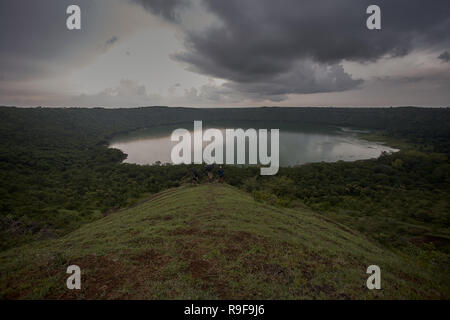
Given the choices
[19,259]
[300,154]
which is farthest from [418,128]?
[19,259]

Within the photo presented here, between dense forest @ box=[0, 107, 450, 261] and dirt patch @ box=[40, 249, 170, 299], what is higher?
dirt patch @ box=[40, 249, 170, 299]

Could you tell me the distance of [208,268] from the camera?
6887 millimetres

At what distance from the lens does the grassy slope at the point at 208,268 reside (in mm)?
6004

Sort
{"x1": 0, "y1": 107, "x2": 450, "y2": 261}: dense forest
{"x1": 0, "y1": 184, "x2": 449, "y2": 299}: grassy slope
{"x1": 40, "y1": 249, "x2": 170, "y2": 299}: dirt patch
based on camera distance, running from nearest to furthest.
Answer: {"x1": 40, "y1": 249, "x2": 170, "y2": 299}: dirt patch, {"x1": 0, "y1": 184, "x2": 449, "y2": 299}: grassy slope, {"x1": 0, "y1": 107, "x2": 450, "y2": 261}: dense forest

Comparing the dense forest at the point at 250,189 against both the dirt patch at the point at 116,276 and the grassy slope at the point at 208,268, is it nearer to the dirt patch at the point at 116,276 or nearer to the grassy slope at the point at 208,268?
the grassy slope at the point at 208,268

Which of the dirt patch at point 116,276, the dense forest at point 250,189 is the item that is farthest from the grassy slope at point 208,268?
the dense forest at point 250,189

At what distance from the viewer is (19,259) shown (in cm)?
834

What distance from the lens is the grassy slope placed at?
236 inches

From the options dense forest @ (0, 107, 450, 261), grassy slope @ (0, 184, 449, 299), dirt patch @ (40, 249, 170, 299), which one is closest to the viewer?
dirt patch @ (40, 249, 170, 299)

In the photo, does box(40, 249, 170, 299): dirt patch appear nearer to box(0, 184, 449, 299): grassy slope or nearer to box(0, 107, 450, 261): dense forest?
box(0, 184, 449, 299): grassy slope

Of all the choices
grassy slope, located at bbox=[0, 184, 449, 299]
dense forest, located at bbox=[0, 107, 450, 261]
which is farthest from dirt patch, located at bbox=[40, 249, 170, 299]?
dense forest, located at bbox=[0, 107, 450, 261]

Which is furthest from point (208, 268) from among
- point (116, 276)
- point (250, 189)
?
point (250, 189)
